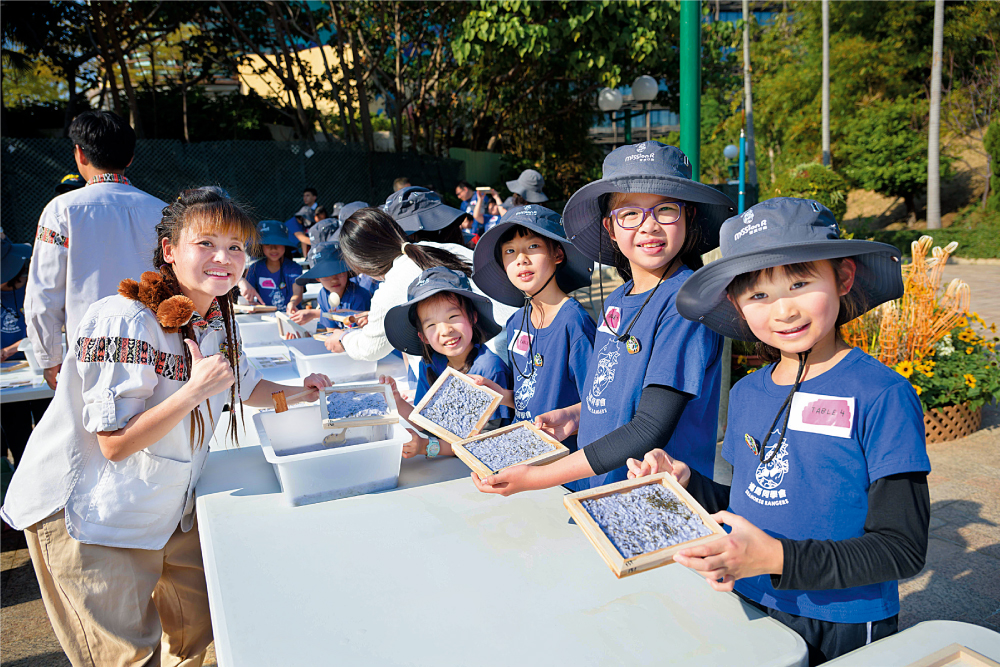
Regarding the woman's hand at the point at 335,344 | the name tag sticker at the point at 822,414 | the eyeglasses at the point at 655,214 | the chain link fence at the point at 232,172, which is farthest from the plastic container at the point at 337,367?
the chain link fence at the point at 232,172

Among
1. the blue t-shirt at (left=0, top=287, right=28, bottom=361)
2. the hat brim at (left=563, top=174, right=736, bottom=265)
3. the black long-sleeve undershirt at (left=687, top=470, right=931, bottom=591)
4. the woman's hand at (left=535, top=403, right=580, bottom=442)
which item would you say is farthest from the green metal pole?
the blue t-shirt at (left=0, top=287, right=28, bottom=361)

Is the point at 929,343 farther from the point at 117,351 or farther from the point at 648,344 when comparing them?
the point at 117,351

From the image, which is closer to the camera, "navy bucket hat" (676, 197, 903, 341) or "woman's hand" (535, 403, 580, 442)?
"navy bucket hat" (676, 197, 903, 341)

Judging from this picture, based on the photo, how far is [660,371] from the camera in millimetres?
1638

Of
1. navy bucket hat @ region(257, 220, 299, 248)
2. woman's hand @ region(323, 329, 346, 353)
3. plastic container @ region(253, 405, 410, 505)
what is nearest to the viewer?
plastic container @ region(253, 405, 410, 505)

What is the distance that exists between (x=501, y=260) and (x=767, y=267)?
1256mm

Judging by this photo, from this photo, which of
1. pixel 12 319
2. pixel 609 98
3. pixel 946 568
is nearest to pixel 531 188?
pixel 609 98

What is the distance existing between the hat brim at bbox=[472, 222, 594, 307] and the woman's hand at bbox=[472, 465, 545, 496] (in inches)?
34.6

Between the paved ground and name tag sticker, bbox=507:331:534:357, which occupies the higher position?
name tag sticker, bbox=507:331:534:357

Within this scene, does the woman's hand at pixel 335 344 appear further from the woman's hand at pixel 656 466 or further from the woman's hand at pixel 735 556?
the woman's hand at pixel 735 556

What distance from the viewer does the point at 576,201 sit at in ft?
6.60

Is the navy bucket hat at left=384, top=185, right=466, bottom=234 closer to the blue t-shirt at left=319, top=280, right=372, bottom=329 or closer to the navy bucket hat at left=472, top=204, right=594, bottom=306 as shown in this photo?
the blue t-shirt at left=319, top=280, right=372, bottom=329

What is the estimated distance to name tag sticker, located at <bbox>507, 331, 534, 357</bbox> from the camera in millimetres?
2285

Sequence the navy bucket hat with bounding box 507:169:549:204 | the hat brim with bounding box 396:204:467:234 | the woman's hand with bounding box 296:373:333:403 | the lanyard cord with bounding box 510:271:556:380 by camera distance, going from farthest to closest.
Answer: the navy bucket hat with bounding box 507:169:549:204
the hat brim with bounding box 396:204:467:234
the woman's hand with bounding box 296:373:333:403
the lanyard cord with bounding box 510:271:556:380
